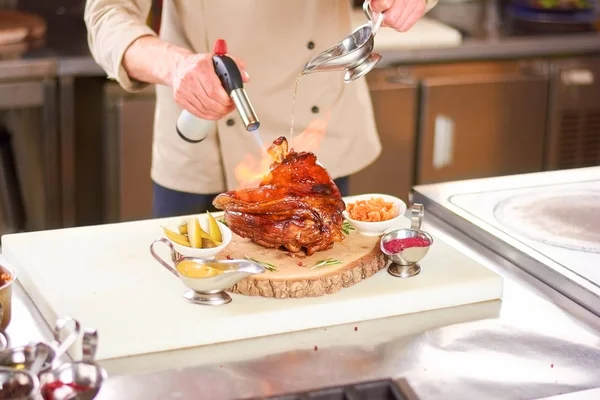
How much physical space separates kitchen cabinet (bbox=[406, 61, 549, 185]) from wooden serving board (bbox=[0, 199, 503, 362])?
5.31 ft

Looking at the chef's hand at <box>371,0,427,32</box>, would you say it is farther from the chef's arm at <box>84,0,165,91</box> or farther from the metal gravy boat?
the metal gravy boat

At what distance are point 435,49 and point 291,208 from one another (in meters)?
1.77

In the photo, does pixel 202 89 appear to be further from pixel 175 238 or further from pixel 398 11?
pixel 398 11

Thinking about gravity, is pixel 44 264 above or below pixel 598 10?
below

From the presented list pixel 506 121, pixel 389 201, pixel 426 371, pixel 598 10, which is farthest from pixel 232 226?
pixel 598 10

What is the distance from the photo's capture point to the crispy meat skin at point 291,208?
5.79 feet

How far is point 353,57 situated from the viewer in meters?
1.88

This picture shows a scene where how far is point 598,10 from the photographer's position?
4109 millimetres

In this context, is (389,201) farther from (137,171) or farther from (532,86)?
(532,86)

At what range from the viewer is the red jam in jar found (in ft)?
5.78

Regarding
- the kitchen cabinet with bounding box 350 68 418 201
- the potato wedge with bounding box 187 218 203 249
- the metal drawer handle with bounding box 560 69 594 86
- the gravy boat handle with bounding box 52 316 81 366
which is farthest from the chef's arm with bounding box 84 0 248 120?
the metal drawer handle with bounding box 560 69 594 86

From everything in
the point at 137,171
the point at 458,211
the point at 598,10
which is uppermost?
the point at 598,10

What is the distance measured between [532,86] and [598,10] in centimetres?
77

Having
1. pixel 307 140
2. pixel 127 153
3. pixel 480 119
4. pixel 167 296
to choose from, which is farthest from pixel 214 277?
pixel 480 119
